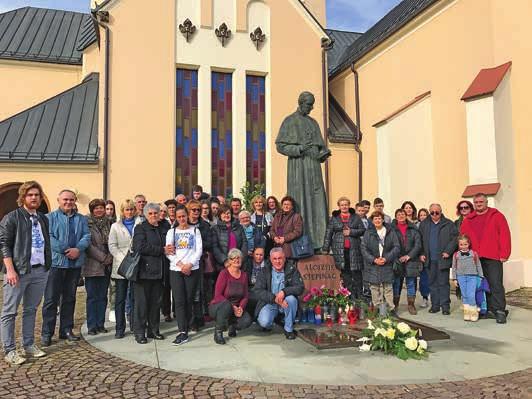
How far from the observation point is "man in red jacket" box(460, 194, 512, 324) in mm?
6840

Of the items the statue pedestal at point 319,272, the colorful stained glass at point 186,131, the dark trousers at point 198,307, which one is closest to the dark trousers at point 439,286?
the statue pedestal at point 319,272

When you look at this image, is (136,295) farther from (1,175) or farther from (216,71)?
(216,71)

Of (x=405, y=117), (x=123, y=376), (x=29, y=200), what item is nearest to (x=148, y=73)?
(x=405, y=117)

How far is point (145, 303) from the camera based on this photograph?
18.6 ft

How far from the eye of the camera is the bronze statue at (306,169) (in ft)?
22.9

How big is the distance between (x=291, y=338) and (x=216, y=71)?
13.0m

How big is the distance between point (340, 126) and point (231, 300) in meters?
14.5

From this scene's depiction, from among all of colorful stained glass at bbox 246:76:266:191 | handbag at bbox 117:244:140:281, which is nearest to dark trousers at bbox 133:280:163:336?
handbag at bbox 117:244:140:281

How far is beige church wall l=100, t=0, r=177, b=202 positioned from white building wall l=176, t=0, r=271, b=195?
0.72 metres

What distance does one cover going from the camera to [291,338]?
224 inches

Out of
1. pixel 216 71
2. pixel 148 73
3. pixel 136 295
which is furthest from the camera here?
pixel 216 71

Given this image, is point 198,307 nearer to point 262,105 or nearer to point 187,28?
point 262,105

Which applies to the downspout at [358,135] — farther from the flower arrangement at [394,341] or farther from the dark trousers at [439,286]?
the flower arrangement at [394,341]

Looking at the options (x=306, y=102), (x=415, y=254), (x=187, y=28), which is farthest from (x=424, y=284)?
(x=187, y=28)
